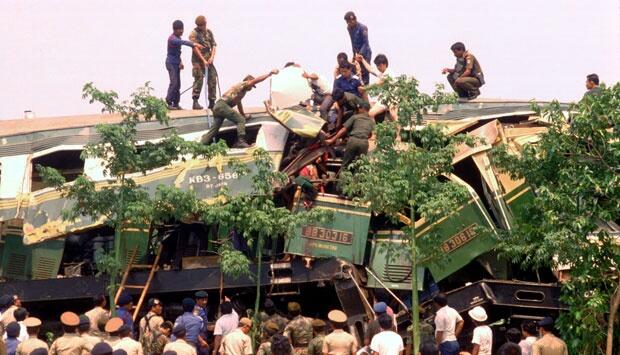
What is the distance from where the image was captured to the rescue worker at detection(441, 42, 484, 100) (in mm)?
25250

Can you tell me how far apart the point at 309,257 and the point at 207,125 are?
3.32 m

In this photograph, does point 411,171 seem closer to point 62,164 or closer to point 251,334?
point 251,334

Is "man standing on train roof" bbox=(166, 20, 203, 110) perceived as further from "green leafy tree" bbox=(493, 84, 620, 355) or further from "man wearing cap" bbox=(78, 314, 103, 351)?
"man wearing cap" bbox=(78, 314, 103, 351)

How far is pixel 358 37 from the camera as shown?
2684 cm

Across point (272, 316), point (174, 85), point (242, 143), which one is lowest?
point (272, 316)

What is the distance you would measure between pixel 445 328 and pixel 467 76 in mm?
6266

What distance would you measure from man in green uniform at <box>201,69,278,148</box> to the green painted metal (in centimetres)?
199

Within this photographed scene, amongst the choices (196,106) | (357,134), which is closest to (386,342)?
(357,134)

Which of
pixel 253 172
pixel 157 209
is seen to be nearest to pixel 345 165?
pixel 253 172

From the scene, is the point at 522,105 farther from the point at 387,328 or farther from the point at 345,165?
the point at 387,328

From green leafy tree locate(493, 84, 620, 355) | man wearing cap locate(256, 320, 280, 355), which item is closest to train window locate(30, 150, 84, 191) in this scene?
man wearing cap locate(256, 320, 280, 355)

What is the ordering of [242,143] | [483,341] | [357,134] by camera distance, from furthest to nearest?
1. [242,143]
2. [357,134]
3. [483,341]

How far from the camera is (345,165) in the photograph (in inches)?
909

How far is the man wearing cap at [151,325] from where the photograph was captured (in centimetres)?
2016
